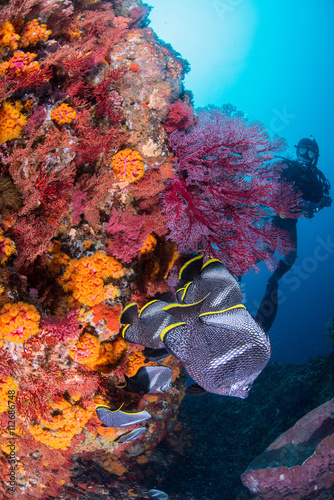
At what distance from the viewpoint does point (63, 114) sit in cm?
262

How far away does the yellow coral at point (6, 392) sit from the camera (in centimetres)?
251

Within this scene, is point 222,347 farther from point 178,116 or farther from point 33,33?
point 33,33

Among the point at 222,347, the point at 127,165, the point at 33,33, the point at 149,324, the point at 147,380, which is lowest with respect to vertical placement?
the point at 147,380

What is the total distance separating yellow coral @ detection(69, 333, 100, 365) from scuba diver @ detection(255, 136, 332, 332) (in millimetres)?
5235

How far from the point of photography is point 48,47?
2.79 m

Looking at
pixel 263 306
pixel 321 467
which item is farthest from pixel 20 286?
pixel 263 306

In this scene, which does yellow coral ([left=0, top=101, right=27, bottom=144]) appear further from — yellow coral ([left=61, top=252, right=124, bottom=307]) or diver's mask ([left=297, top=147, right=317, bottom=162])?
diver's mask ([left=297, top=147, right=317, bottom=162])

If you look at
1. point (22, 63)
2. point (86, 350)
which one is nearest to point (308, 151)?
point (22, 63)

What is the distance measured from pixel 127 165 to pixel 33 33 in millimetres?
1596

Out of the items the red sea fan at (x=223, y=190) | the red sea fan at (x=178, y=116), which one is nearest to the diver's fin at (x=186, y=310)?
the red sea fan at (x=223, y=190)

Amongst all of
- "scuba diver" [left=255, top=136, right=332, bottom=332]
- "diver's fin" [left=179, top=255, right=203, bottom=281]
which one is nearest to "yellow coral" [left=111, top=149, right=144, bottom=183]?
"diver's fin" [left=179, top=255, right=203, bottom=281]

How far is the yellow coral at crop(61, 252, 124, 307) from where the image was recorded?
2766mm

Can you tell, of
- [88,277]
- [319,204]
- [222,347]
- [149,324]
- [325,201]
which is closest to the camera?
[222,347]

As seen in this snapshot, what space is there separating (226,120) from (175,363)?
422cm
